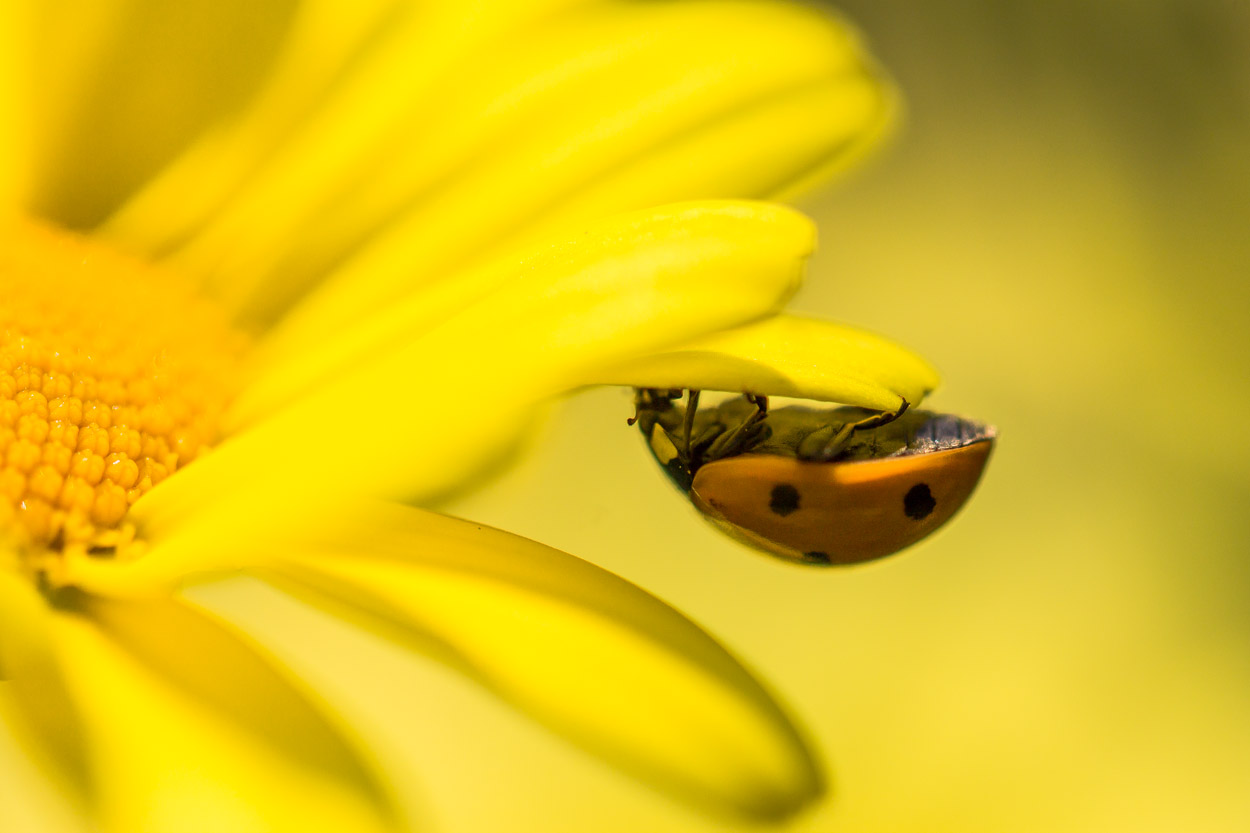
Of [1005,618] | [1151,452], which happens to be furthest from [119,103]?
[1151,452]

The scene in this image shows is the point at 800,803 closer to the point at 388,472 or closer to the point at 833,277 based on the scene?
A: the point at 388,472

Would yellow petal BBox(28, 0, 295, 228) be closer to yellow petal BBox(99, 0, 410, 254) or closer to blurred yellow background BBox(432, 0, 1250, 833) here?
yellow petal BBox(99, 0, 410, 254)

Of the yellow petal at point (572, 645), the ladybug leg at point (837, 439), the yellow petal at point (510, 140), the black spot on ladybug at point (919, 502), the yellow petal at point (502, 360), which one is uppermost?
the yellow petal at point (510, 140)

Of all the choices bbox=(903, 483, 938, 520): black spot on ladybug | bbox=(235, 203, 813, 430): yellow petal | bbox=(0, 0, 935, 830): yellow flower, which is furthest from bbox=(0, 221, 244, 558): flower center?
bbox=(903, 483, 938, 520): black spot on ladybug

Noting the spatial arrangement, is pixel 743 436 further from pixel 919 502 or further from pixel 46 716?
pixel 46 716

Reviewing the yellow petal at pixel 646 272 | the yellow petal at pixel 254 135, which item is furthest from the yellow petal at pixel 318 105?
the yellow petal at pixel 646 272

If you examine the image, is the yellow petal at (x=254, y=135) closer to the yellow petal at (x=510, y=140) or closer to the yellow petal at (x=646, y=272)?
the yellow petal at (x=510, y=140)

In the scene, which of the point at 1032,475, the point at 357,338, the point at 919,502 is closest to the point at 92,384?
the point at 357,338
